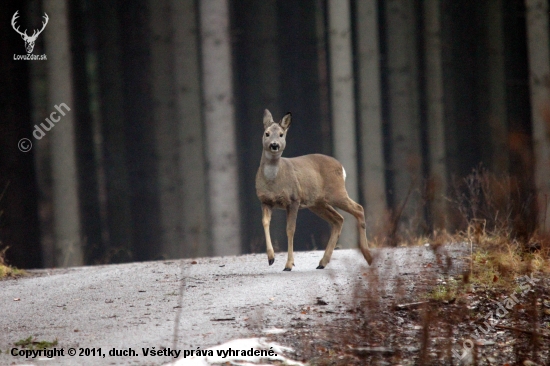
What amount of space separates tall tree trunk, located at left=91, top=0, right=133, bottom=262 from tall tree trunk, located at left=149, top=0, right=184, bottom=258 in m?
1.89

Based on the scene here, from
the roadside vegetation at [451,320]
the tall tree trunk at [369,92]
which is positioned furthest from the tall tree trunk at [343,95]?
Result: the roadside vegetation at [451,320]

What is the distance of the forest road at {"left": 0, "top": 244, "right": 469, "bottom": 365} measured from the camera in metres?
5.96

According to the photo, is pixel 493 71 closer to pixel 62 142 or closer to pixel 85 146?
pixel 85 146

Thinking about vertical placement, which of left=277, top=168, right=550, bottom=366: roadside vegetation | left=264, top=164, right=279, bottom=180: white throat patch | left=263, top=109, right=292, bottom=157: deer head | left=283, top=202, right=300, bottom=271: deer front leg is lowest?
left=277, top=168, right=550, bottom=366: roadside vegetation

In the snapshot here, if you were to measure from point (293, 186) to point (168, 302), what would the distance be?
221cm

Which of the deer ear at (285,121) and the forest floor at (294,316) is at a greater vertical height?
the deer ear at (285,121)

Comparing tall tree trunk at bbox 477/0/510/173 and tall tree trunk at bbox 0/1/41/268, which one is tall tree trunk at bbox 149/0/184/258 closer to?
tall tree trunk at bbox 0/1/41/268

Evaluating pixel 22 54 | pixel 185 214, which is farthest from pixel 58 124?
pixel 185 214

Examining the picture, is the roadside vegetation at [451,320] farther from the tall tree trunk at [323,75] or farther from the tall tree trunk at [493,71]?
the tall tree trunk at [323,75]

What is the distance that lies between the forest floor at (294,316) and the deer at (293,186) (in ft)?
1.79

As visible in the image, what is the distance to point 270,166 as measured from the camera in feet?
28.9

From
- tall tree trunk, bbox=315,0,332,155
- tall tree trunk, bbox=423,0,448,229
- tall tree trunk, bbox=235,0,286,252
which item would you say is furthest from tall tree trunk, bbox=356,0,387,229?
tall tree trunk, bbox=315,0,332,155

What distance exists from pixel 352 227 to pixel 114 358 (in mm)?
9094

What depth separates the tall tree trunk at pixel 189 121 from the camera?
15000 millimetres
